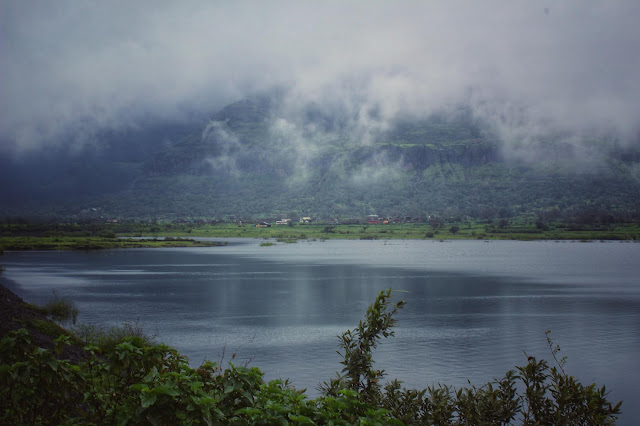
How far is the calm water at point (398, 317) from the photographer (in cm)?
2658

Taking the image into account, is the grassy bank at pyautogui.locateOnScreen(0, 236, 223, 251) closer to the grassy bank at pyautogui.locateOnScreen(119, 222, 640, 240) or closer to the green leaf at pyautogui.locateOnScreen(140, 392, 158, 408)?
the grassy bank at pyautogui.locateOnScreen(119, 222, 640, 240)

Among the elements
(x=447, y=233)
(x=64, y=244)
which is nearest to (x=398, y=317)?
(x=64, y=244)

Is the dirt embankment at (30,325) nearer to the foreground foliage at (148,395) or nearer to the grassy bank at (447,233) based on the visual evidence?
the foreground foliage at (148,395)

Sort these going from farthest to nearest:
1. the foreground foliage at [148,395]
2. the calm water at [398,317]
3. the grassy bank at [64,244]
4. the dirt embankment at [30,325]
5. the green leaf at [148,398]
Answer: the grassy bank at [64,244], the calm water at [398,317], the dirt embankment at [30,325], the foreground foliage at [148,395], the green leaf at [148,398]

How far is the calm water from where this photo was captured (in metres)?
26.6

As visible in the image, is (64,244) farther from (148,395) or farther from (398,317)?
(148,395)

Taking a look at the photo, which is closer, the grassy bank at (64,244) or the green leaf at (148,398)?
the green leaf at (148,398)

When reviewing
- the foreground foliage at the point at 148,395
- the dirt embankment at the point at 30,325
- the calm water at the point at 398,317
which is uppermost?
the foreground foliage at the point at 148,395

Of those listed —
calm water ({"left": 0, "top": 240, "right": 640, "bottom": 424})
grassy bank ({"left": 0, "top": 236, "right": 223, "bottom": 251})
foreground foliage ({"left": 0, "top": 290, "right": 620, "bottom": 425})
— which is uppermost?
foreground foliage ({"left": 0, "top": 290, "right": 620, "bottom": 425})

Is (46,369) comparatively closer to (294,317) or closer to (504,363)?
(504,363)

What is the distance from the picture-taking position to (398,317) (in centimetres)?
4047

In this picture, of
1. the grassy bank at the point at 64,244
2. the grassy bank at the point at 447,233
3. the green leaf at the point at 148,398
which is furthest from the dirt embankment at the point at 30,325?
the grassy bank at the point at 447,233

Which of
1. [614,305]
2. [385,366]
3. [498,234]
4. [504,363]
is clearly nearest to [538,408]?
[385,366]

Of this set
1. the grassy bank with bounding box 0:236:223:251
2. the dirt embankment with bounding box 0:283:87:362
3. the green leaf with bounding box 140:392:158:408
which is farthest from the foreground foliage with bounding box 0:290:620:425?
the grassy bank with bounding box 0:236:223:251
